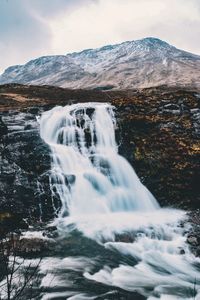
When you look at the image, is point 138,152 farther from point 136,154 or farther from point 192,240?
point 192,240

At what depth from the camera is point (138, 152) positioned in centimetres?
2691

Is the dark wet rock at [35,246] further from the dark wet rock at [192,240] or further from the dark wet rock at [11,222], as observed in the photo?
the dark wet rock at [192,240]

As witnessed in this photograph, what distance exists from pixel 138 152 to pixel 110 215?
5.78 meters

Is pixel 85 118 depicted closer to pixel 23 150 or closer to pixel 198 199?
pixel 23 150

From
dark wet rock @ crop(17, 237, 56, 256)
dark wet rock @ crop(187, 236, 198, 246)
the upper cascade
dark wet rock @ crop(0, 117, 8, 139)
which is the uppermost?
dark wet rock @ crop(0, 117, 8, 139)

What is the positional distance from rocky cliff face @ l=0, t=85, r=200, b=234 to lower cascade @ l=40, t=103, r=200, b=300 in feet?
2.20

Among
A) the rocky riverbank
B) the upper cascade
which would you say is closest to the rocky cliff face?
the rocky riverbank

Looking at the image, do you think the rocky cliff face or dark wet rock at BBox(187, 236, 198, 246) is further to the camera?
the rocky cliff face

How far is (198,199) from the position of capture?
24766 mm

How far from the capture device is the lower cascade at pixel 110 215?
1608 cm

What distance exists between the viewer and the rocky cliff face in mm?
22797

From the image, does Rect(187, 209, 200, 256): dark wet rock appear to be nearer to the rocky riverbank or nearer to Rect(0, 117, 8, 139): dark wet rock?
the rocky riverbank

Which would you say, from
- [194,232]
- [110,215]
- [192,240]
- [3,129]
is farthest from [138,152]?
[192,240]

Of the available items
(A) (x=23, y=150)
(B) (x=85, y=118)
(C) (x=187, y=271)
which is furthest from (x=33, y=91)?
(C) (x=187, y=271)
